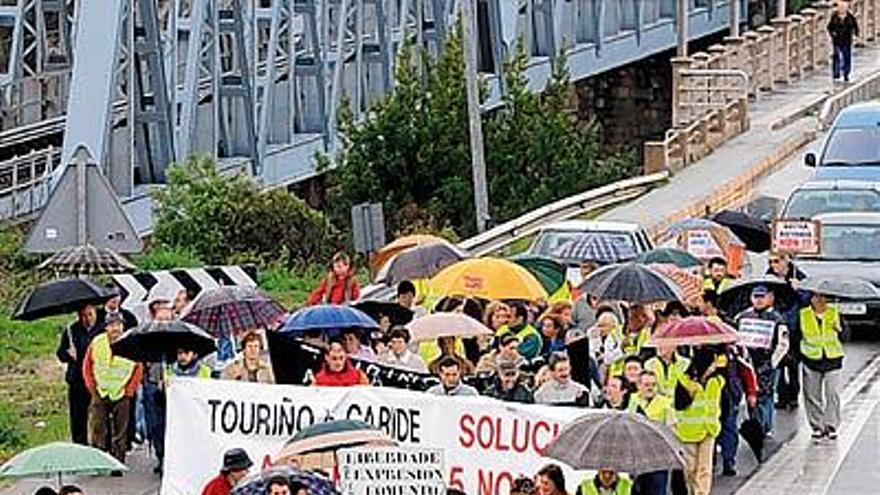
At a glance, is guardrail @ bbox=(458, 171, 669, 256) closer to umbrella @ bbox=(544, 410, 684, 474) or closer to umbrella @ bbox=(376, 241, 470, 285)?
umbrella @ bbox=(376, 241, 470, 285)

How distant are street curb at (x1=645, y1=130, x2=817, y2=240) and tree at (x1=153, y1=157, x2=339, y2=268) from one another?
4520 millimetres

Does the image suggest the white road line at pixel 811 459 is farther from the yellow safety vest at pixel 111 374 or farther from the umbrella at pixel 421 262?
the yellow safety vest at pixel 111 374

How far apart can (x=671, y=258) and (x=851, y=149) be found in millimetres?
12455

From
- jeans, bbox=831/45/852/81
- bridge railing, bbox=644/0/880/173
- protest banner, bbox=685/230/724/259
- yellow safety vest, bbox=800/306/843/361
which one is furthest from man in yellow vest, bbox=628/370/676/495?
jeans, bbox=831/45/852/81

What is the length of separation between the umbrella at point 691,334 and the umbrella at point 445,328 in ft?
4.36

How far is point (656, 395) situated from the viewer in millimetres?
17188

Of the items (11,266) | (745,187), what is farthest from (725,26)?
(11,266)

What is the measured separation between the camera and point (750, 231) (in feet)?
87.9

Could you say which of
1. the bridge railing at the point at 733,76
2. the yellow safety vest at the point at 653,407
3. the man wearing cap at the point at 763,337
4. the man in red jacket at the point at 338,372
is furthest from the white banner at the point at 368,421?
the bridge railing at the point at 733,76

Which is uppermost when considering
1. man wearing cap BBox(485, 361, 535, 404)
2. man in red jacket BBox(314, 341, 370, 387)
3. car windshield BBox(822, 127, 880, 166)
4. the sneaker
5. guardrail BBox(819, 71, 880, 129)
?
man in red jacket BBox(314, 341, 370, 387)

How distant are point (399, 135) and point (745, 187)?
547cm

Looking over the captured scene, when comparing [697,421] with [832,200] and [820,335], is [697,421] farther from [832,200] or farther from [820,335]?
[832,200]

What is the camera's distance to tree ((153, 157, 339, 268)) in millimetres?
32469

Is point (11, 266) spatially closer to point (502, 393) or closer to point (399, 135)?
point (399, 135)
